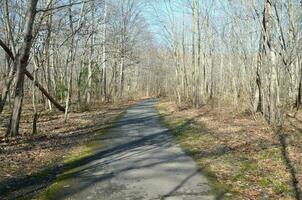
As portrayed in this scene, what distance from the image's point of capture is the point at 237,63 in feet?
83.9

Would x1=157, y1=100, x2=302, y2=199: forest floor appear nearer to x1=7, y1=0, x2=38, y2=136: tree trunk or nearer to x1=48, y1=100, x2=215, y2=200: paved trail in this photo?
x1=48, y1=100, x2=215, y2=200: paved trail

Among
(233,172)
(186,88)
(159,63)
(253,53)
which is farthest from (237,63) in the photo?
(159,63)

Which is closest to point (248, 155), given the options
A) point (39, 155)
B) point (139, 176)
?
point (139, 176)

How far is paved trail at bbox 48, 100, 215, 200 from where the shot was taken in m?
7.71

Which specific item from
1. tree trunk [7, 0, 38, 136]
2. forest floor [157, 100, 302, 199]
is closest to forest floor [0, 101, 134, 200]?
tree trunk [7, 0, 38, 136]

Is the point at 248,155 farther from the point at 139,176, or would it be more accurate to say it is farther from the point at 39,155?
the point at 39,155

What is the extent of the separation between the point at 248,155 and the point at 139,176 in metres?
3.88

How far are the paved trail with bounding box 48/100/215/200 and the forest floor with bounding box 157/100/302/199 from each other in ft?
1.58

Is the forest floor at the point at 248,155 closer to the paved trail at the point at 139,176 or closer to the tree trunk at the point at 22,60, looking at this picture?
the paved trail at the point at 139,176

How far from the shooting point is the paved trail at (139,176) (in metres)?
7.71

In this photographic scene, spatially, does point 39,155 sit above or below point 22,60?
below

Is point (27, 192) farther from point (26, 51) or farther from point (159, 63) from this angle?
point (159, 63)

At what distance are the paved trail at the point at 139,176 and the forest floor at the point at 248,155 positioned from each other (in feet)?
1.58

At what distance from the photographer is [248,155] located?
38.2 feet
